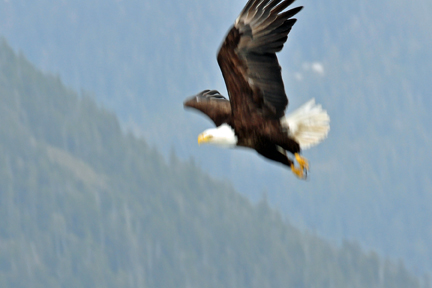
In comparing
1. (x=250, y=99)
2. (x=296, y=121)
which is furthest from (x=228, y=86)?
(x=296, y=121)

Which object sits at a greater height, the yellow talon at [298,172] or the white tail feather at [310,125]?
the white tail feather at [310,125]

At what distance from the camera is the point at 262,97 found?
9.88 m

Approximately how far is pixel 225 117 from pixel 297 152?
3.55 feet

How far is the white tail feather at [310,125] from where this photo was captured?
1029cm

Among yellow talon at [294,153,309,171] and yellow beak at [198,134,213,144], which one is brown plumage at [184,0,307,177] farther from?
yellow beak at [198,134,213,144]

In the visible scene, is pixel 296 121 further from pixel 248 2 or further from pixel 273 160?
pixel 248 2

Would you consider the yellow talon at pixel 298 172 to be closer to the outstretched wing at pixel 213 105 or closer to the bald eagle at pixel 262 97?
the bald eagle at pixel 262 97

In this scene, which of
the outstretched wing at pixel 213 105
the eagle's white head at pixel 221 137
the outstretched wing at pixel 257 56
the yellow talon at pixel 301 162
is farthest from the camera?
the outstretched wing at pixel 213 105

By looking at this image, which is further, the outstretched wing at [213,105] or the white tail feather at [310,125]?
the outstretched wing at [213,105]

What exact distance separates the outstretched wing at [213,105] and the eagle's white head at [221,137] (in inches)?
12.1

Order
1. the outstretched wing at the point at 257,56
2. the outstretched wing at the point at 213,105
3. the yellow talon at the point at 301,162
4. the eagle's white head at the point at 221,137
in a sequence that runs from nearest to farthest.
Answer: the outstretched wing at the point at 257,56 → the eagle's white head at the point at 221,137 → the yellow talon at the point at 301,162 → the outstretched wing at the point at 213,105

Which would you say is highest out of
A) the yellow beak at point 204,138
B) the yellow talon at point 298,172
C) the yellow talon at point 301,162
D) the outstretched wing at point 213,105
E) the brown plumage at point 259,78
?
the brown plumage at point 259,78

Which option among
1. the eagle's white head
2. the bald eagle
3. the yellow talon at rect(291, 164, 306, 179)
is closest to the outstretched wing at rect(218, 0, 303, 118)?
the bald eagle

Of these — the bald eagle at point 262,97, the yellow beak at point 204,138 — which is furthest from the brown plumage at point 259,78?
the yellow beak at point 204,138
